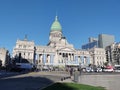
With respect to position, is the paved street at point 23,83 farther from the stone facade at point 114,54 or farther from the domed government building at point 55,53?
the stone facade at point 114,54

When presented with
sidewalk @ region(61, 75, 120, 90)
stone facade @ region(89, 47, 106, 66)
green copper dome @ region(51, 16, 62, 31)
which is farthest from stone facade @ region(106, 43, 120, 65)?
sidewalk @ region(61, 75, 120, 90)

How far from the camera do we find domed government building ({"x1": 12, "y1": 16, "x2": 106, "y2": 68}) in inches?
5886

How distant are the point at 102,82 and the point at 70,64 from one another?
122m

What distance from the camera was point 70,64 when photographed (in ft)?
485

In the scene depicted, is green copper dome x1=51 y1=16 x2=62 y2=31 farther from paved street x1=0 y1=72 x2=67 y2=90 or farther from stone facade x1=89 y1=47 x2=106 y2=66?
paved street x1=0 y1=72 x2=67 y2=90

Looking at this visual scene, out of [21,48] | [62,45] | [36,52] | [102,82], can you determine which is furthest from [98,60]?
[102,82]

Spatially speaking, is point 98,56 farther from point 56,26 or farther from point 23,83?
point 23,83

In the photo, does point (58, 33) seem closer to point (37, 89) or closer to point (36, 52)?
point (36, 52)

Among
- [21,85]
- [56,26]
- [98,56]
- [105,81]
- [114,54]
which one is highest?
[56,26]

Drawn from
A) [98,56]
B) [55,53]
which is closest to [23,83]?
[55,53]

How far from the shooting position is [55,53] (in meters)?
161

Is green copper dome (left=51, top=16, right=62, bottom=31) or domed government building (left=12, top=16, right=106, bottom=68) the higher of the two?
green copper dome (left=51, top=16, right=62, bottom=31)

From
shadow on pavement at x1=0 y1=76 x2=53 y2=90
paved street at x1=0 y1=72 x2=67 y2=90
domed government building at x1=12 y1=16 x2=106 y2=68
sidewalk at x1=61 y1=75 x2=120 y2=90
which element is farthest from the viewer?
domed government building at x1=12 y1=16 x2=106 y2=68

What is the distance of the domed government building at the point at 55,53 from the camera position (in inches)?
5886
